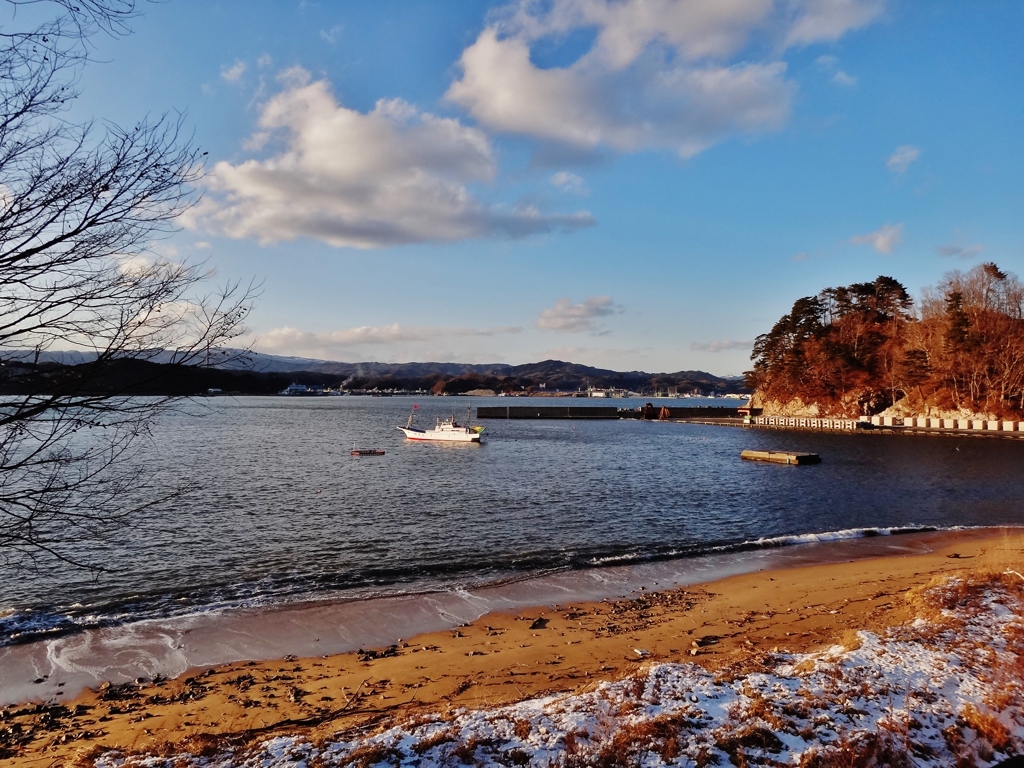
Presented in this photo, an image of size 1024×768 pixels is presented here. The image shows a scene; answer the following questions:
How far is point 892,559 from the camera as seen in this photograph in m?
17.5

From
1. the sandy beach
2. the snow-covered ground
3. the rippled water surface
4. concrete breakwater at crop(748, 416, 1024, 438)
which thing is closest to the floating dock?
the rippled water surface

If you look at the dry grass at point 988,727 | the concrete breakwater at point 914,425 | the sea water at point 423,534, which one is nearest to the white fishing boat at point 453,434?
the sea water at point 423,534

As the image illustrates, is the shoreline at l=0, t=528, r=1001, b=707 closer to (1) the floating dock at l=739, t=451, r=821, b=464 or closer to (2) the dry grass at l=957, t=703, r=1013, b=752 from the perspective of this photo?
(2) the dry grass at l=957, t=703, r=1013, b=752

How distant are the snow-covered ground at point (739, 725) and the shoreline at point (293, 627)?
5.33m

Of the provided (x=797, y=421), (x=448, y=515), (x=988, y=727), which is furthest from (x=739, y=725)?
(x=797, y=421)

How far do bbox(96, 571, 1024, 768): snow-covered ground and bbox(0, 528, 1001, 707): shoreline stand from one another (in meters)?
5.33

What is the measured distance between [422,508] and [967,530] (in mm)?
22101

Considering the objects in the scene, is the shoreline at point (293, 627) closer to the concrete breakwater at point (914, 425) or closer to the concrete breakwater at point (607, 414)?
the concrete breakwater at point (914, 425)

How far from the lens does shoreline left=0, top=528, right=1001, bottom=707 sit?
1040cm

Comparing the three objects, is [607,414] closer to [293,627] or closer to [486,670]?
[293,627]

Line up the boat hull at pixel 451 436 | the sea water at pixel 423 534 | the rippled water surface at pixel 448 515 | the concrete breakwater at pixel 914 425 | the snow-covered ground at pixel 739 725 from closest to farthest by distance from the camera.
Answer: the snow-covered ground at pixel 739 725
the sea water at pixel 423 534
the rippled water surface at pixel 448 515
the boat hull at pixel 451 436
the concrete breakwater at pixel 914 425

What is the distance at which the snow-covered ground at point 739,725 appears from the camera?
220 inches

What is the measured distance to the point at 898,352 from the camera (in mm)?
80250

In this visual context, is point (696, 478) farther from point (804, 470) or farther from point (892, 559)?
point (892, 559)
